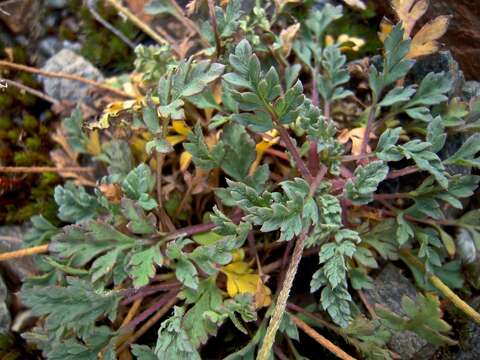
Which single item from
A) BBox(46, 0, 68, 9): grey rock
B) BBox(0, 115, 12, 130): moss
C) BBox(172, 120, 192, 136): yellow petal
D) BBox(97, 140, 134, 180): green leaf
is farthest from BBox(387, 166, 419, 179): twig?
BBox(46, 0, 68, 9): grey rock

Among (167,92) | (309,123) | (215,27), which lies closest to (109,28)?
(215,27)

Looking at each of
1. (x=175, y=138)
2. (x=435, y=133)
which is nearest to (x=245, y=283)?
(x=175, y=138)

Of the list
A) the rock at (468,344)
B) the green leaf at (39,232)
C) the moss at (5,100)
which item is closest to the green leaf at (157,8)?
the moss at (5,100)

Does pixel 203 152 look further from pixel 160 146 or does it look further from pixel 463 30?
pixel 463 30

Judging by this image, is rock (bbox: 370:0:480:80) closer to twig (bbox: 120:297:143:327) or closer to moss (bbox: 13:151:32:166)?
twig (bbox: 120:297:143:327)

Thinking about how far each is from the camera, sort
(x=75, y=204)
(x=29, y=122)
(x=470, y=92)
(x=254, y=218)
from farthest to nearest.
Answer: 1. (x=29, y=122)
2. (x=470, y=92)
3. (x=75, y=204)
4. (x=254, y=218)

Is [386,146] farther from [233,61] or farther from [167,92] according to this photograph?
[167,92]
